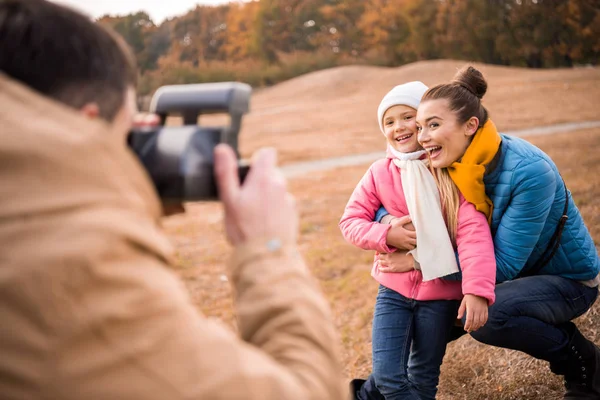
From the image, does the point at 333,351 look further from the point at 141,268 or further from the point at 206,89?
the point at 206,89

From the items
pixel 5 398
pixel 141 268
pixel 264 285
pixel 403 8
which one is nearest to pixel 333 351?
pixel 264 285

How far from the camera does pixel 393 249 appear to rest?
2.81 meters

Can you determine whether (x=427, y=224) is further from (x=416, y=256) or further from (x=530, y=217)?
(x=530, y=217)

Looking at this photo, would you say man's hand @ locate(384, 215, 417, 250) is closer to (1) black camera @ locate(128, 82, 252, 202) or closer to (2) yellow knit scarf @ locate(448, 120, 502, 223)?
(2) yellow knit scarf @ locate(448, 120, 502, 223)

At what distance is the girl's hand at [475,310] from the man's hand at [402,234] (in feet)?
1.20

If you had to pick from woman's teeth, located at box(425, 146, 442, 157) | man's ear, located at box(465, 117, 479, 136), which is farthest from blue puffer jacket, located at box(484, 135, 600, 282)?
woman's teeth, located at box(425, 146, 442, 157)

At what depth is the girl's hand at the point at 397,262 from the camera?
2764 millimetres

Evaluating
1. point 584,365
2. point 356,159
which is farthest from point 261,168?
point 356,159

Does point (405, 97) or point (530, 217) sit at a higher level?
point (405, 97)

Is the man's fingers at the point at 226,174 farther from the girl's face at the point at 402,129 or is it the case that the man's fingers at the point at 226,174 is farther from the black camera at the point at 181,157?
the girl's face at the point at 402,129

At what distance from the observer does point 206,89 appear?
1.21m

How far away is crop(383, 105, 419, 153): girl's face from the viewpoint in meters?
2.89

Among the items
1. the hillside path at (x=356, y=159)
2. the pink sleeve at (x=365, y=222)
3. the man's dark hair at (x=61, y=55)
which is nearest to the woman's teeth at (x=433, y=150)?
the pink sleeve at (x=365, y=222)

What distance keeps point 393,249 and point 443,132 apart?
60cm
